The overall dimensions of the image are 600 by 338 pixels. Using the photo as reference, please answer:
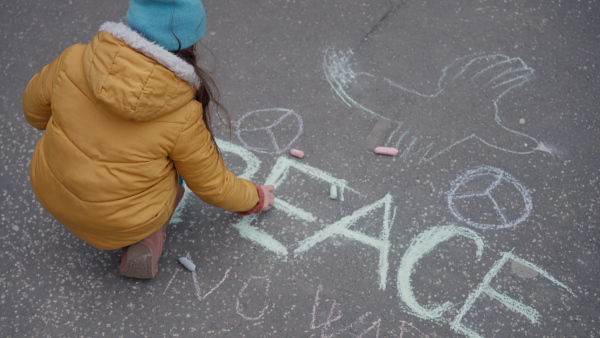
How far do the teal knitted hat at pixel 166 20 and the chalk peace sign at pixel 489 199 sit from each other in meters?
1.50

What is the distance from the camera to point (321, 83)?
3043 millimetres

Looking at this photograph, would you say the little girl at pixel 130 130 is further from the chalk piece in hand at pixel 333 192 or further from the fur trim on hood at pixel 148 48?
the chalk piece in hand at pixel 333 192

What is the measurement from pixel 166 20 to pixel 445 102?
1748 mm

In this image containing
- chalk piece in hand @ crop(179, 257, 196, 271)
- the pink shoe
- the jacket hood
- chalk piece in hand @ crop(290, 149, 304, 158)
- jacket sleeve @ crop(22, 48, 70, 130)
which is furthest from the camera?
chalk piece in hand @ crop(290, 149, 304, 158)

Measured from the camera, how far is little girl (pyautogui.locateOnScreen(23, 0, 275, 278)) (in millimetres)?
1690

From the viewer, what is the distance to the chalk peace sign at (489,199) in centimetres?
257

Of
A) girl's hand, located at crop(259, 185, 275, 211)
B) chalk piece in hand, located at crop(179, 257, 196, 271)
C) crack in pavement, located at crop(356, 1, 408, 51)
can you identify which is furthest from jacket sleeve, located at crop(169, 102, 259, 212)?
crack in pavement, located at crop(356, 1, 408, 51)

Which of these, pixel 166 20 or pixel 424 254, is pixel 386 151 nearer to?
pixel 424 254

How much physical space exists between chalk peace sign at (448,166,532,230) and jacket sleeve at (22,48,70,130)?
1.77 metres

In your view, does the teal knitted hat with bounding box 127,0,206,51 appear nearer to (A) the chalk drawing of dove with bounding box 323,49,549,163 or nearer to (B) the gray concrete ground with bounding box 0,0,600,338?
(B) the gray concrete ground with bounding box 0,0,600,338

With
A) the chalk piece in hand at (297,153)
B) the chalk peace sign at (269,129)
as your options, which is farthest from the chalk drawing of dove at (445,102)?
the chalk piece in hand at (297,153)

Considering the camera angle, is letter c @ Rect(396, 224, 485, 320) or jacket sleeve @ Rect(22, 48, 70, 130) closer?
jacket sleeve @ Rect(22, 48, 70, 130)

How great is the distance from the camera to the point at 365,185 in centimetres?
267

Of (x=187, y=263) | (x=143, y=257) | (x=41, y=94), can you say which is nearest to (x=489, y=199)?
(x=187, y=263)
